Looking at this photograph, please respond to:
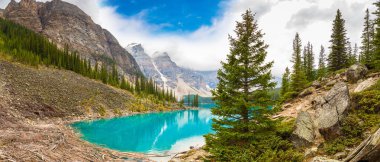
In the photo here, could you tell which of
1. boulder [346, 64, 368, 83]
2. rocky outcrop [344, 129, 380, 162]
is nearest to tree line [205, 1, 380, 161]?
rocky outcrop [344, 129, 380, 162]

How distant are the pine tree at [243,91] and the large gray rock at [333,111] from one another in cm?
371

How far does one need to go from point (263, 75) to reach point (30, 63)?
88388 mm

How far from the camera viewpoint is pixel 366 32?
171 feet

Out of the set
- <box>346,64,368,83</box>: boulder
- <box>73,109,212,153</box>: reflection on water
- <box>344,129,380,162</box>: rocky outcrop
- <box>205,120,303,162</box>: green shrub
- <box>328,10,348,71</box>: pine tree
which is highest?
<box>328,10,348,71</box>: pine tree

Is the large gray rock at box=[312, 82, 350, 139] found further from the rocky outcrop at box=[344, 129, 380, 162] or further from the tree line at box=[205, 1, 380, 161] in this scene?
the rocky outcrop at box=[344, 129, 380, 162]

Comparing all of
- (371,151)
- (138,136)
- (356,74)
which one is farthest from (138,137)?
(371,151)

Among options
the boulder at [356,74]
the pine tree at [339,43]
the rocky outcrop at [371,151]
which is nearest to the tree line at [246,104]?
the rocky outcrop at [371,151]

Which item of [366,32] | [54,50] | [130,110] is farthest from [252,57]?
[54,50]

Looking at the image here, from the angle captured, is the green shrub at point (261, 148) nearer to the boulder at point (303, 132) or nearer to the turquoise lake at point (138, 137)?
the boulder at point (303, 132)

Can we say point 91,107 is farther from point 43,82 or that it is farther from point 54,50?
point 54,50

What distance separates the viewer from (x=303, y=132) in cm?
1595

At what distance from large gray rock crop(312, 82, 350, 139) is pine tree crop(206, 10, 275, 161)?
3.71 m

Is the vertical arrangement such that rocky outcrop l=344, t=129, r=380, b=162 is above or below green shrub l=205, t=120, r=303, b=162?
above

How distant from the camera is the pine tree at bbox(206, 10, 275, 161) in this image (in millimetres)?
15008
